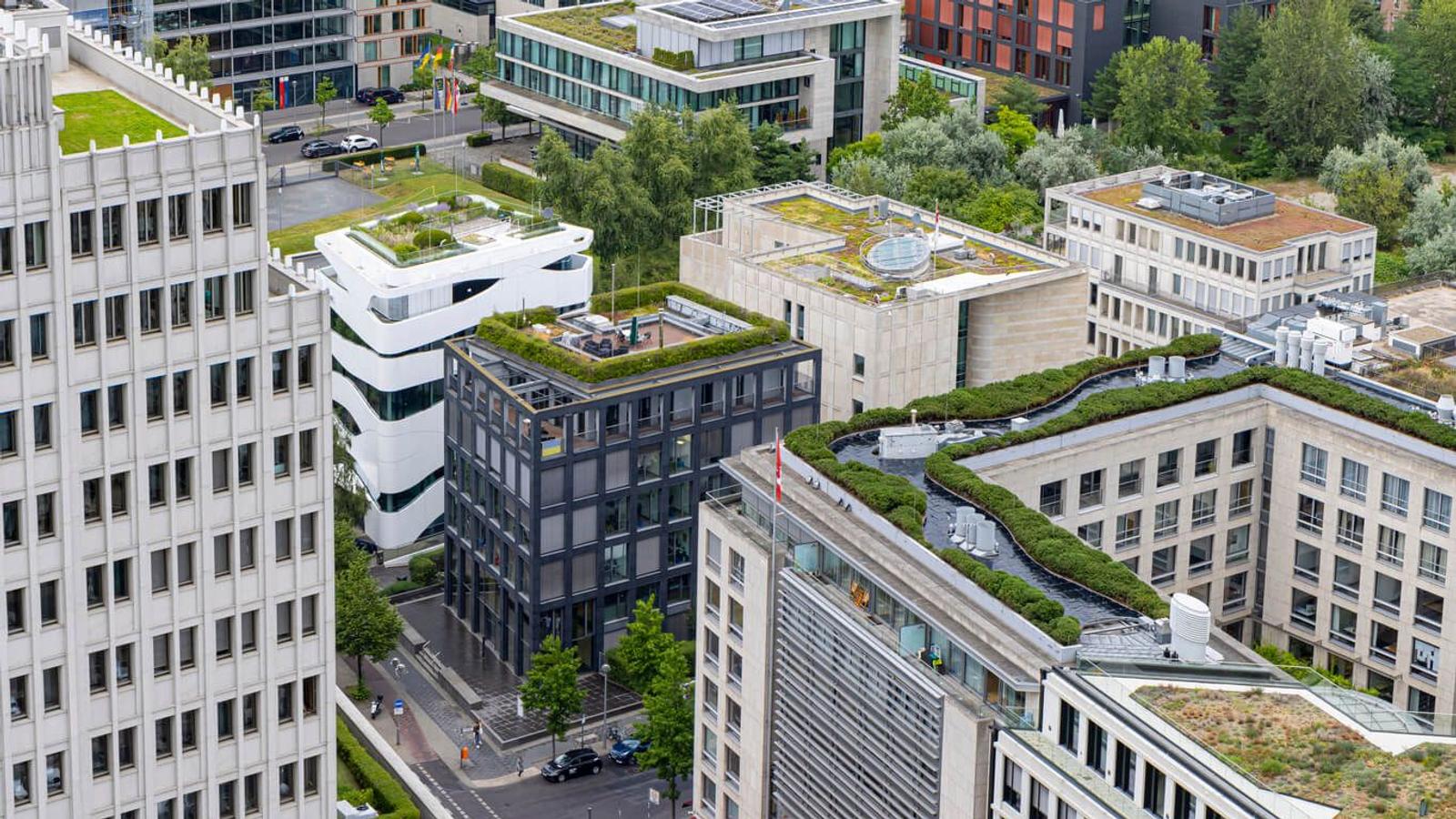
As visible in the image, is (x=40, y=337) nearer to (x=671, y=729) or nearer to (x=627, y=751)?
(x=671, y=729)

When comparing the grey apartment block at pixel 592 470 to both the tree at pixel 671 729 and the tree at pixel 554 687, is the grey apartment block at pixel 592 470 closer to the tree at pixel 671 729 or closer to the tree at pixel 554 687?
the tree at pixel 554 687

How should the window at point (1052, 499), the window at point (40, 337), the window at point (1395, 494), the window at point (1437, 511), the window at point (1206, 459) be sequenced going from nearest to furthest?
A: the window at point (40, 337)
the window at point (1437, 511)
the window at point (1052, 499)
the window at point (1395, 494)
the window at point (1206, 459)

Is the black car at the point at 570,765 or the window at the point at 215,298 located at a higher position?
the window at the point at 215,298

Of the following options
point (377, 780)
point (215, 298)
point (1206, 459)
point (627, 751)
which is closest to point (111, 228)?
point (215, 298)

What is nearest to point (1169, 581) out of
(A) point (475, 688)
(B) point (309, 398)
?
(A) point (475, 688)

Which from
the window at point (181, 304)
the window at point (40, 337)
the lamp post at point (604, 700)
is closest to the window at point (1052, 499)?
the lamp post at point (604, 700)

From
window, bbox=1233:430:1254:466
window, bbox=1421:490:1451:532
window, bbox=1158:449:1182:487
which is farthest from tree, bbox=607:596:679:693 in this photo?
window, bbox=1421:490:1451:532
